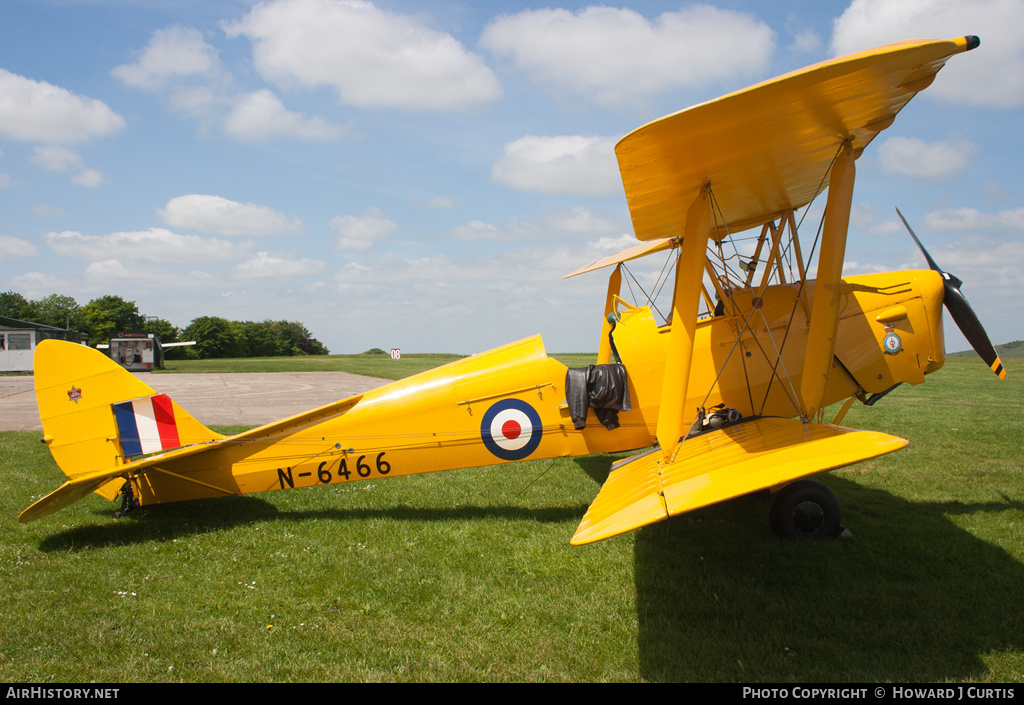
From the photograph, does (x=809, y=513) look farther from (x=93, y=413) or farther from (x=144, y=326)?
(x=144, y=326)

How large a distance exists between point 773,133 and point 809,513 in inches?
125

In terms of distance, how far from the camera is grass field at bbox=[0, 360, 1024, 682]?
3.40 metres

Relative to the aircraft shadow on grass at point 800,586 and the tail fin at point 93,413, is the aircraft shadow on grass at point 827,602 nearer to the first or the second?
the aircraft shadow on grass at point 800,586

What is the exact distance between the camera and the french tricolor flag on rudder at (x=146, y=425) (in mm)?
5605

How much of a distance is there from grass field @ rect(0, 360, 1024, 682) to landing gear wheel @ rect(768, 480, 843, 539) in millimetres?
144

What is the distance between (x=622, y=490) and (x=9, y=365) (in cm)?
4374

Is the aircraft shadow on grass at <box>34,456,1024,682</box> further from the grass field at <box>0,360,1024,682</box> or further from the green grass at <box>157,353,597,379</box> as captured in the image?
the green grass at <box>157,353,597,379</box>

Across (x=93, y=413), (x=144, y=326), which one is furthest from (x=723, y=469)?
(x=144, y=326)

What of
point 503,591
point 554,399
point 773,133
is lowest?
point 503,591

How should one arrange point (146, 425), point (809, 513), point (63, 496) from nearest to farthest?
point (63, 496) → point (809, 513) → point (146, 425)

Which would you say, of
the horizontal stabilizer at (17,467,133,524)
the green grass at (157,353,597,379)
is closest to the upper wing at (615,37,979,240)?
the horizontal stabilizer at (17,467,133,524)

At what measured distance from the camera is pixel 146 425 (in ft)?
18.7

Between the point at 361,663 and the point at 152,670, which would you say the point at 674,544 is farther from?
the point at 152,670
